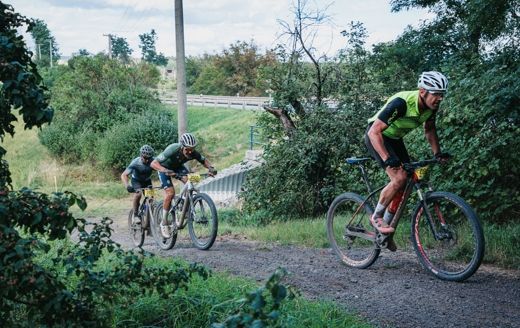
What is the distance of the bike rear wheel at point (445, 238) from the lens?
5.98m

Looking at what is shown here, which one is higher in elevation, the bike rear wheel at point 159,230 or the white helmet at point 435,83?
the white helmet at point 435,83

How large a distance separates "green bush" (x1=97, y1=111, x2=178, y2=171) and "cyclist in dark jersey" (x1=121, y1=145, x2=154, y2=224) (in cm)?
1908

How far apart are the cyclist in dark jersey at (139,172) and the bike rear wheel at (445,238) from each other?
5.96 metres

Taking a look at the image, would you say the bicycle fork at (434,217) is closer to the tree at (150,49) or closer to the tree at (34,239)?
the tree at (34,239)

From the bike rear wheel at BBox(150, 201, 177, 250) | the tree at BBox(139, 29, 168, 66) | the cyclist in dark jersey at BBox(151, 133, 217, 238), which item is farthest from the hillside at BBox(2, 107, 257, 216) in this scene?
the tree at BBox(139, 29, 168, 66)

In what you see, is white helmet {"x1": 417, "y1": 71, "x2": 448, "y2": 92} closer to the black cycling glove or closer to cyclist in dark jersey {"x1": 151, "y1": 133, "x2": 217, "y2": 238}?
the black cycling glove

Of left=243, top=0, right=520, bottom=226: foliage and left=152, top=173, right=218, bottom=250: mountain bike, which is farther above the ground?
left=243, top=0, right=520, bottom=226: foliage

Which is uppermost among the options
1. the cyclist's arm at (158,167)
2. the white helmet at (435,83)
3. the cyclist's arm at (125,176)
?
the white helmet at (435,83)

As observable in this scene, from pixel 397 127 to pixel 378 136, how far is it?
32 cm

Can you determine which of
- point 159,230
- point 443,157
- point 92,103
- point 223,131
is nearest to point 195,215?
point 159,230

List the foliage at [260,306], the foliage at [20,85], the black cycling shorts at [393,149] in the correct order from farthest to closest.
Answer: the black cycling shorts at [393,149] < the foliage at [20,85] < the foliage at [260,306]

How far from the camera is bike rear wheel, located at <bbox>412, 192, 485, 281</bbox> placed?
5977mm

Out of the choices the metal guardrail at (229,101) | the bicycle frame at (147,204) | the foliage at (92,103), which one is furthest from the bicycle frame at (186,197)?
the metal guardrail at (229,101)

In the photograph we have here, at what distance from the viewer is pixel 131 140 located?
99.5ft
